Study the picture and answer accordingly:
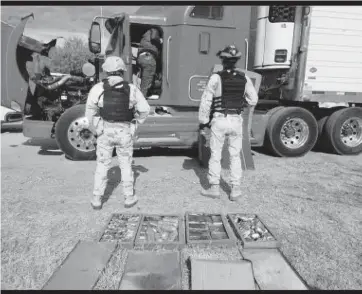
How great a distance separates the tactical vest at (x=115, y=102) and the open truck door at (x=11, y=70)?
11.4 feet

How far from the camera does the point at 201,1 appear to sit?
19.5ft

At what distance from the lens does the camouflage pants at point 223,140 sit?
4.19 m

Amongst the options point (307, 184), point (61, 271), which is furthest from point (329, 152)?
point (61, 271)

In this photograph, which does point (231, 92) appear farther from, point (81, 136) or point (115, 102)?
point (81, 136)

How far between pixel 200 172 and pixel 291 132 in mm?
2420

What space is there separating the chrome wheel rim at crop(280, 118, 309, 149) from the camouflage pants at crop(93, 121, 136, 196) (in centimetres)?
395

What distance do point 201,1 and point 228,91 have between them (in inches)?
106

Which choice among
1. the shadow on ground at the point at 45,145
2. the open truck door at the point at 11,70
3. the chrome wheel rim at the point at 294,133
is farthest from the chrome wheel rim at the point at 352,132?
the open truck door at the point at 11,70

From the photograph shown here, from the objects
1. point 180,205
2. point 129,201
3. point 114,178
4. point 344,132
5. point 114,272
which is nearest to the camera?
point 114,272

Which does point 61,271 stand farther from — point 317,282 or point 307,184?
point 307,184

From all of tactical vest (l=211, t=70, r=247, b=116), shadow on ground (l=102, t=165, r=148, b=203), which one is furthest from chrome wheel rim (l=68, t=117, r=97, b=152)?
tactical vest (l=211, t=70, r=247, b=116)

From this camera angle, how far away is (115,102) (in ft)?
12.2

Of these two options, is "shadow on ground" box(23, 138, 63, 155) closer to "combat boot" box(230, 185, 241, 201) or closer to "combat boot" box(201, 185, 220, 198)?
"combat boot" box(201, 185, 220, 198)

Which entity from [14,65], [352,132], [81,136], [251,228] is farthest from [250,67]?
[14,65]
